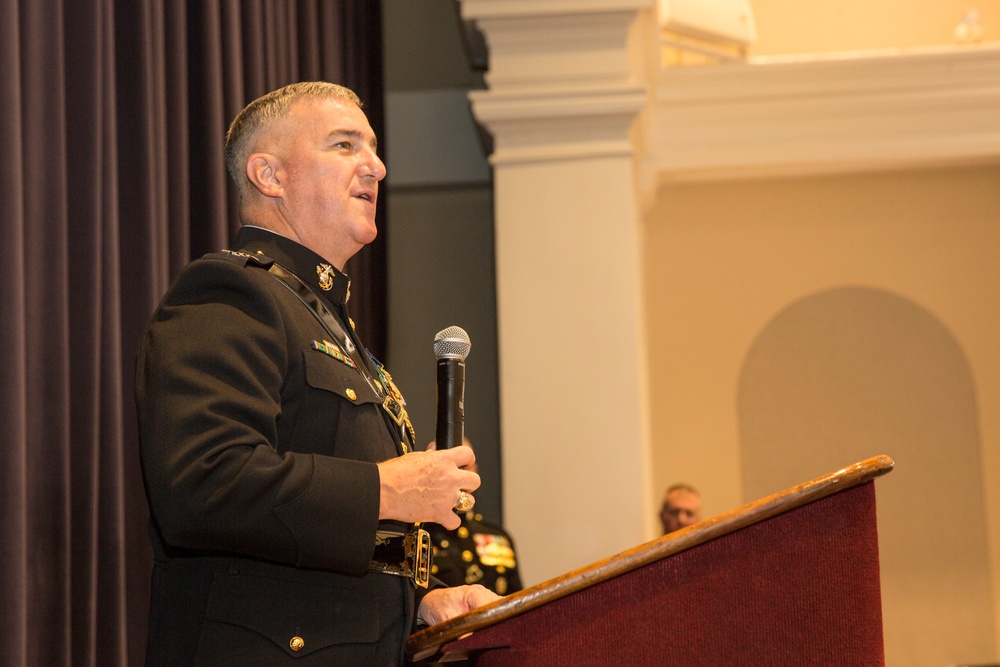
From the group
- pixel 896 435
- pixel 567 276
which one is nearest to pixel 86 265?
pixel 567 276

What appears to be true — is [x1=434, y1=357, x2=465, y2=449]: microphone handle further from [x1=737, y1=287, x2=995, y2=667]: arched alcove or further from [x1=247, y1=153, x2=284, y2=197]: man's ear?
[x1=737, y1=287, x2=995, y2=667]: arched alcove

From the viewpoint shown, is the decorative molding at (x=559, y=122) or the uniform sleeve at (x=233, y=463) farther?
the decorative molding at (x=559, y=122)

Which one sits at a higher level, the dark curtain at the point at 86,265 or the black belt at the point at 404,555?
the dark curtain at the point at 86,265

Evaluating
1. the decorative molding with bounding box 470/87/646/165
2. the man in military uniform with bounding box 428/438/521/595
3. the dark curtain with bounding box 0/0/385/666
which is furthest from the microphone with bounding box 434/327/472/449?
the decorative molding with bounding box 470/87/646/165

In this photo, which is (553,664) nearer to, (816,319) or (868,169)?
(868,169)

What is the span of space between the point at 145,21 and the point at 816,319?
17.1 ft

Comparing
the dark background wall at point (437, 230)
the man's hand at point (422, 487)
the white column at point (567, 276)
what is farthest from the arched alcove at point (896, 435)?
the man's hand at point (422, 487)

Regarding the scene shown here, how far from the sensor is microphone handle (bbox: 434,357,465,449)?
1.47 metres

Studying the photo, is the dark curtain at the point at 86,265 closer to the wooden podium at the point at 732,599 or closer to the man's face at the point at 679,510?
the wooden podium at the point at 732,599

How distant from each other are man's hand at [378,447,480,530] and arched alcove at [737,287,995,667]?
5625mm

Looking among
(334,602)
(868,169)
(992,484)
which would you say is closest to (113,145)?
(334,602)

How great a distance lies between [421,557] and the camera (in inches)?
59.0

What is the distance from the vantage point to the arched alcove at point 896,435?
21.6 ft

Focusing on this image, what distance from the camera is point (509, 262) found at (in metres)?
4.32
